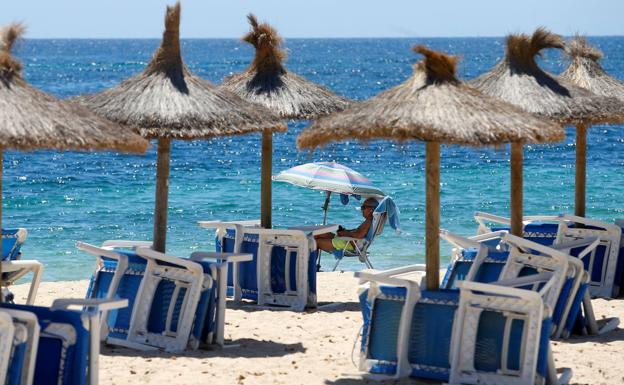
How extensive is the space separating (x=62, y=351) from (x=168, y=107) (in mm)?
2615

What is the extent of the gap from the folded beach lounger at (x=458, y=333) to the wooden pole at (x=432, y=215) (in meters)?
0.15

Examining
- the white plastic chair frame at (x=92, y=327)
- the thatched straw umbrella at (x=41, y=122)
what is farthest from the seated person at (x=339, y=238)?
the white plastic chair frame at (x=92, y=327)

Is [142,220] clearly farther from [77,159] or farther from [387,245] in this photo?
[77,159]

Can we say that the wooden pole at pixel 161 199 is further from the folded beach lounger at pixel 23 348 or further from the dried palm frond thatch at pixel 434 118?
the folded beach lounger at pixel 23 348

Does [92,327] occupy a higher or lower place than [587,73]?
lower

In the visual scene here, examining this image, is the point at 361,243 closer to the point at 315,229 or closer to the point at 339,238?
the point at 339,238

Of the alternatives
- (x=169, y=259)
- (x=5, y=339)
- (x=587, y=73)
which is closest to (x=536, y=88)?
(x=587, y=73)

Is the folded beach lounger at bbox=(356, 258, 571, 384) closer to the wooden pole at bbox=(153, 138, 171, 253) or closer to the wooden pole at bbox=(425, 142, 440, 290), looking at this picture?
the wooden pole at bbox=(425, 142, 440, 290)

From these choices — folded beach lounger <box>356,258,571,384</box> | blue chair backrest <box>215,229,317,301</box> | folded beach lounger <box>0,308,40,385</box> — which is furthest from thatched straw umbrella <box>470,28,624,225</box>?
folded beach lounger <box>0,308,40,385</box>

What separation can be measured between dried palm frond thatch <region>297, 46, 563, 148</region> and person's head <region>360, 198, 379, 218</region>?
4.40 metres

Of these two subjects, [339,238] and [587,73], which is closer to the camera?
[587,73]

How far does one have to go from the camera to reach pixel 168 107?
7.77 metres

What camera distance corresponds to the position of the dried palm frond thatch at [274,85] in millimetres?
9711

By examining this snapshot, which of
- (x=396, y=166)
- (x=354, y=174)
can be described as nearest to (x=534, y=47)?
(x=354, y=174)
